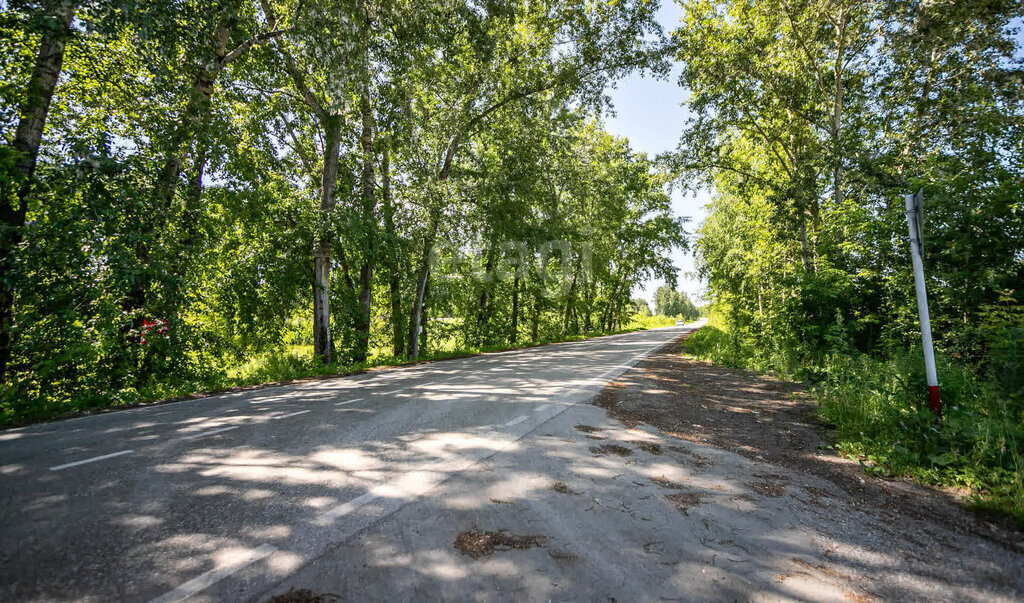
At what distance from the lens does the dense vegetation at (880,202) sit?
434cm

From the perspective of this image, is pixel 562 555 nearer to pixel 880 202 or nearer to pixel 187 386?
pixel 187 386

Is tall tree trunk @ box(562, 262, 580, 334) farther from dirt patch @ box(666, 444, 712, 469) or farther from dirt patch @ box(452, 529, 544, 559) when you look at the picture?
dirt patch @ box(452, 529, 544, 559)

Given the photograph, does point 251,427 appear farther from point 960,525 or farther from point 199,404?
point 960,525

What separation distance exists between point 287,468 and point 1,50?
9.40 meters

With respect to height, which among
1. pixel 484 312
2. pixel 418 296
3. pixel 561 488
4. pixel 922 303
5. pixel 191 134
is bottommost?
pixel 561 488

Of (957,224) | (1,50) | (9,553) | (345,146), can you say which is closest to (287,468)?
(9,553)

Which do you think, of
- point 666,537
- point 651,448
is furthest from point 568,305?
point 666,537

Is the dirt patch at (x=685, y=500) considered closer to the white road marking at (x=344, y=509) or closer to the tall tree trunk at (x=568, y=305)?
the white road marking at (x=344, y=509)

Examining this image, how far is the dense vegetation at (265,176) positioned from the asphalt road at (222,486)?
275 cm

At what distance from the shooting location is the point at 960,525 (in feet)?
9.30

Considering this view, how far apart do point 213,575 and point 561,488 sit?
2.35 m

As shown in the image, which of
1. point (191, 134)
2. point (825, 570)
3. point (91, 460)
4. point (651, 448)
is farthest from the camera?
point (191, 134)

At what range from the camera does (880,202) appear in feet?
35.1

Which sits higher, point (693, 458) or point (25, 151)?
point (25, 151)
